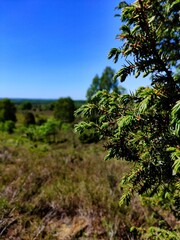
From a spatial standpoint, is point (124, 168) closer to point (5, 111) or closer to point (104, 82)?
point (104, 82)

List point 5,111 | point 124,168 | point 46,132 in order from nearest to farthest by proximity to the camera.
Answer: point 124,168 < point 46,132 < point 5,111

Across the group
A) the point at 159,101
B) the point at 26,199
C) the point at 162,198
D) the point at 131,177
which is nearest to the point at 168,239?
the point at 162,198

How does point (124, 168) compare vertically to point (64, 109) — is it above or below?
below

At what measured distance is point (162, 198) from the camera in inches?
101

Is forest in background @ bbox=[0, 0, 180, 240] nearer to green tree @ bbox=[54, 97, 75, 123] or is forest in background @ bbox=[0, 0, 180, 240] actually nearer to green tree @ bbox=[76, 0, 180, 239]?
green tree @ bbox=[76, 0, 180, 239]

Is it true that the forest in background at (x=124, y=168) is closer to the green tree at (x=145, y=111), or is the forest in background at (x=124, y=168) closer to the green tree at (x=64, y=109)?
the green tree at (x=145, y=111)

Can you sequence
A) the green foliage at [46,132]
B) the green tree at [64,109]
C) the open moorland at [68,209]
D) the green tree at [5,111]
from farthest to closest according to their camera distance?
the green tree at [5,111] < the green tree at [64,109] < the green foliage at [46,132] < the open moorland at [68,209]

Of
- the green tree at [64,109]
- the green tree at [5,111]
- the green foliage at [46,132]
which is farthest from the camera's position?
the green tree at [5,111]

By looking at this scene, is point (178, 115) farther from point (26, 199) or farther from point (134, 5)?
point (26, 199)

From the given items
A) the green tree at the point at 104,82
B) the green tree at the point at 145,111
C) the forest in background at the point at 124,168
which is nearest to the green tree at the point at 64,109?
the green tree at the point at 104,82

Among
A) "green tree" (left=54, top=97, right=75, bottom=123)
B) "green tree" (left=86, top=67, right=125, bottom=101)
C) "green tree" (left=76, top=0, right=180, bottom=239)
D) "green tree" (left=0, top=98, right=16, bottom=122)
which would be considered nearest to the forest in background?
"green tree" (left=76, top=0, right=180, bottom=239)

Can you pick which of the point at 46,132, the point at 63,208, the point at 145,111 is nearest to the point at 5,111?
the point at 46,132

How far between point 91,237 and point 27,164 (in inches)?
108

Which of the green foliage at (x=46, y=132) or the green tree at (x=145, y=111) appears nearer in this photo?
the green tree at (x=145, y=111)
